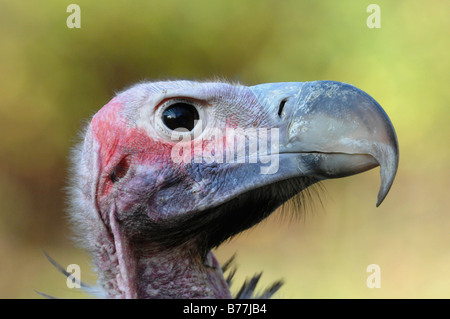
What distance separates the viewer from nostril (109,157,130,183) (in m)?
2.56

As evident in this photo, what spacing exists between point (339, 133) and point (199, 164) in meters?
0.65

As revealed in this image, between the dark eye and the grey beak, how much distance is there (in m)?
0.43

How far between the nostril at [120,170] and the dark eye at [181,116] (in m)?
0.28

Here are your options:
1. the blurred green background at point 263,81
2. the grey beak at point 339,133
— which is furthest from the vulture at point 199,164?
the blurred green background at point 263,81

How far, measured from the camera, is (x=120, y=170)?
2.58 metres

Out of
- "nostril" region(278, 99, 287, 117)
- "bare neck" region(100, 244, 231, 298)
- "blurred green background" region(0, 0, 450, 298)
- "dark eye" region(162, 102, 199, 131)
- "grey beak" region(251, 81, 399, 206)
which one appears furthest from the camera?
"blurred green background" region(0, 0, 450, 298)

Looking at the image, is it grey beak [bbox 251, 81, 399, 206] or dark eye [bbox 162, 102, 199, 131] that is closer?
grey beak [bbox 251, 81, 399, 206]

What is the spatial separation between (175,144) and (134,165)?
0.24 m

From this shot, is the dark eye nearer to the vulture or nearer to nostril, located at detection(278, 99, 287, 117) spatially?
the vulture

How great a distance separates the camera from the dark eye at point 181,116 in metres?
2.46

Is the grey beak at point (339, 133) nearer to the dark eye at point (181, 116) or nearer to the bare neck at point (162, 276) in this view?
the dark eye at point (181, 116)

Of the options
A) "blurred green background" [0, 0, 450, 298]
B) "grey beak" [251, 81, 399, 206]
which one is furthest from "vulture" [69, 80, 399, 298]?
"blurred green background" [0, 0, 450, 298]
